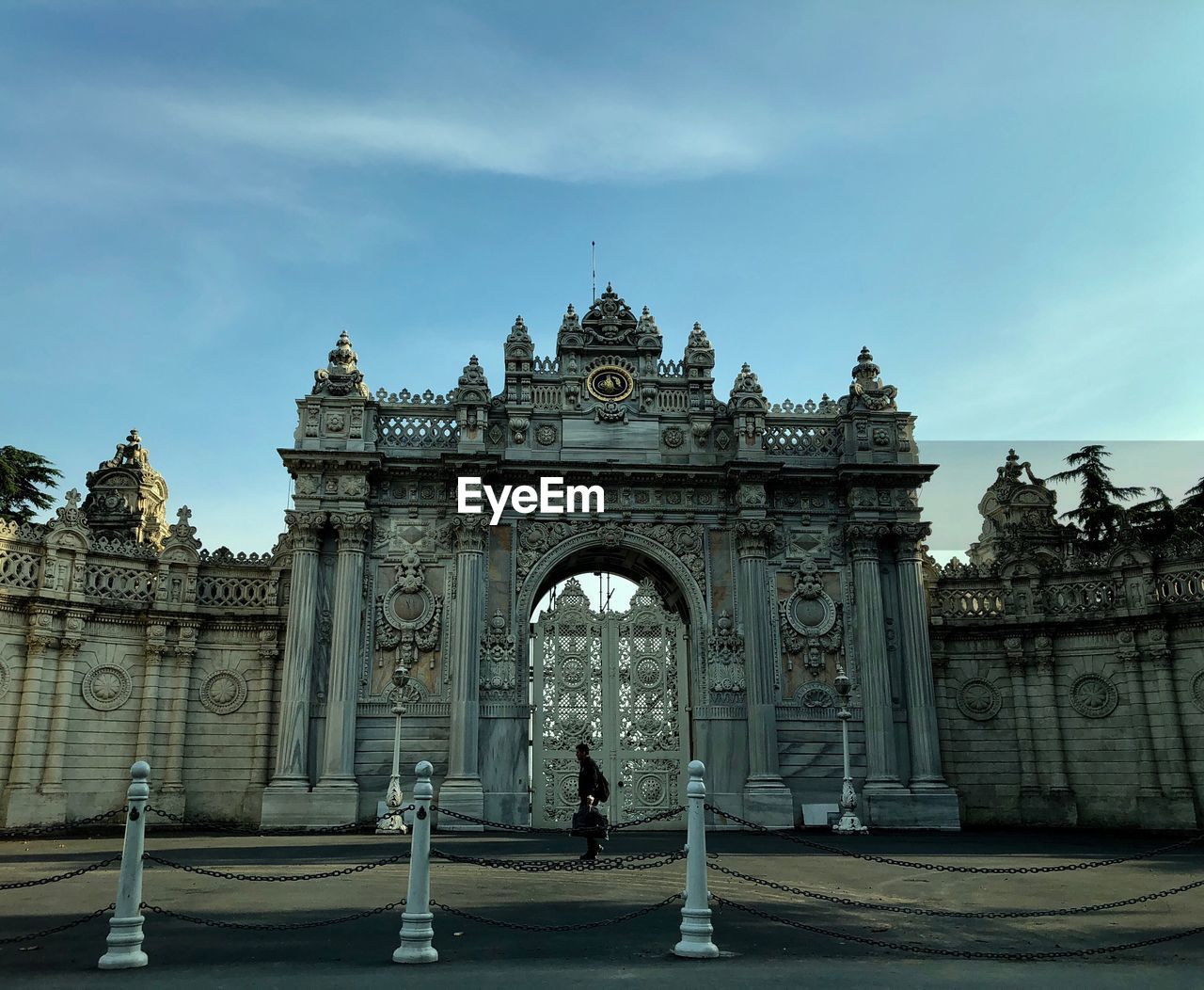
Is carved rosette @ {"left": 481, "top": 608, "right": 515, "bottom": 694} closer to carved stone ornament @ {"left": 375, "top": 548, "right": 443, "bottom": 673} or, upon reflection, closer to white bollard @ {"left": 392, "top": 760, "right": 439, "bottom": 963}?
carved stone ornament @ {"left": 375, "top": 548, "right": 443, "bottom": 673}

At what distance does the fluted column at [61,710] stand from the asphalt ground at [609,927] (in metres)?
6.07

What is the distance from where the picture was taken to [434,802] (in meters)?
23.8

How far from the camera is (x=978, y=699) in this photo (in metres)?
28.4

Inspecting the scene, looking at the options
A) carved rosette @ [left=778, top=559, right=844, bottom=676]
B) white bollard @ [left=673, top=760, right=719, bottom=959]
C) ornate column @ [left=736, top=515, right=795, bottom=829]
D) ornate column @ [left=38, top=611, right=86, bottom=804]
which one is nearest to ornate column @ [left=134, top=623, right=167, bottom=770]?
ornate column @ [left=38, top=611, right=86, bottom=804]

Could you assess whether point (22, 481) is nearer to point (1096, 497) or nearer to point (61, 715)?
point (61, 715)

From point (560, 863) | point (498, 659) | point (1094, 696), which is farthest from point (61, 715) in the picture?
point (1094, 696)

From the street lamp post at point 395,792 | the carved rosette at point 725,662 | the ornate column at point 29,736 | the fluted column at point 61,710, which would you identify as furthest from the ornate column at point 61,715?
the carved rosette at point 725,662

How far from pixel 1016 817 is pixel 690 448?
1333cm

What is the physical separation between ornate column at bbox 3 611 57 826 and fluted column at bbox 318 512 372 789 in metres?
6.69

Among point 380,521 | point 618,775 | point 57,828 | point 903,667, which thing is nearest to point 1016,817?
point 903,667

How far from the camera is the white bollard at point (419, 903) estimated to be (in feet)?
28.9

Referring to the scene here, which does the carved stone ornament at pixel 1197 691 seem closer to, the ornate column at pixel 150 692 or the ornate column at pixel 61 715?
the ornate column at pixel 150 692

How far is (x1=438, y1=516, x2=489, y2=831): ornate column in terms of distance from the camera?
2419 centimetres

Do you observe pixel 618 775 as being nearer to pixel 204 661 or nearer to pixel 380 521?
pixel 380 521
